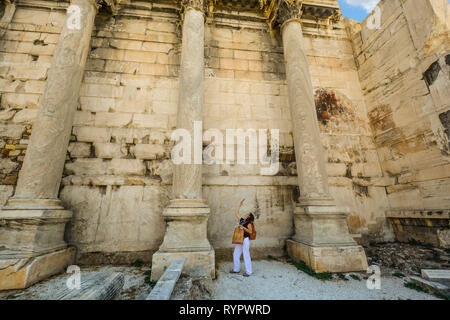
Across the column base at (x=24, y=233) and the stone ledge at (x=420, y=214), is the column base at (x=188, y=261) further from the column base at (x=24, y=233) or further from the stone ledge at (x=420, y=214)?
the stone ledge at (x=420, y=214)

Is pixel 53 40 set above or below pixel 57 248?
above

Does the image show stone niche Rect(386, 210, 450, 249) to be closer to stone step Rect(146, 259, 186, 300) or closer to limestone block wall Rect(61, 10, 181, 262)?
stone step Rect(146, 259, 186, 300)

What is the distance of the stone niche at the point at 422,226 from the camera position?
4.24 m

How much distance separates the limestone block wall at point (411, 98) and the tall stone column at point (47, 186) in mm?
7937

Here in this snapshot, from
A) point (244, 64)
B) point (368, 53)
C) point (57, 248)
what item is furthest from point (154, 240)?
point (368, 53)

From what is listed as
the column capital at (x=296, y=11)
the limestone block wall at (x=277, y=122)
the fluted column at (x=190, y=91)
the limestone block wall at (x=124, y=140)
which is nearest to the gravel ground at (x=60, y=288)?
the limestone block wall at (x=124, y=140)

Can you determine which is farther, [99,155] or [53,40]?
[53,40]

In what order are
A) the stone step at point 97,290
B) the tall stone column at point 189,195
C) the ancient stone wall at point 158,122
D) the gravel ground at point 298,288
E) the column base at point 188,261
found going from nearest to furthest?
1. the stone step at point 97,290
2. the gravel ground at point 298,288
3. the column base at point 188,261
4. the tall stone column at point 189,195
5. the ancient stone wall at point 158,122

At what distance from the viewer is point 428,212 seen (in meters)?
4.49

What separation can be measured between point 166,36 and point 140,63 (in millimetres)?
1245

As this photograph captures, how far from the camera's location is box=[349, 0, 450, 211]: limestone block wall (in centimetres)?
454

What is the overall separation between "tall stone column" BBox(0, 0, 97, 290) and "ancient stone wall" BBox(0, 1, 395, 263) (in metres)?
0.66

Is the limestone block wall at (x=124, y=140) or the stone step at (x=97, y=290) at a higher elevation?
the limestone block wall at (x=124, y=140)

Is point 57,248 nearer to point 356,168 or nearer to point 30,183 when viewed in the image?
point 30,183
